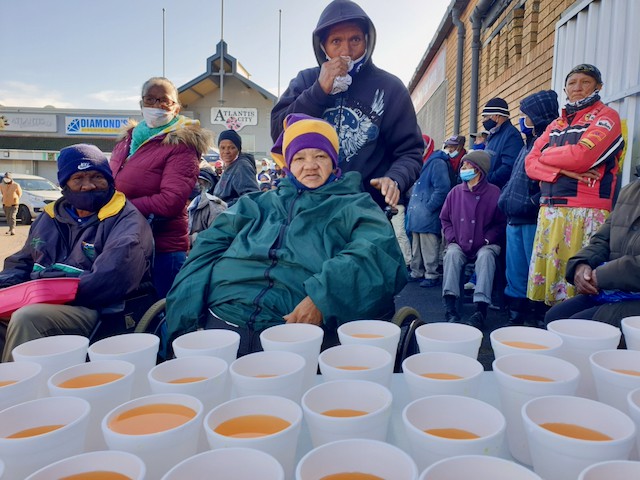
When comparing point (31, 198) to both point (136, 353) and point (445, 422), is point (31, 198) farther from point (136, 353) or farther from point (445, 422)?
point (445, 422)

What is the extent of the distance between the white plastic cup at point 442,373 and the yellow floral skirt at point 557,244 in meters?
2.63

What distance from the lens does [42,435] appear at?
792 millimetres

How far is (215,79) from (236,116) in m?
1.71

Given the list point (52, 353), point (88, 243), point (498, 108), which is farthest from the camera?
point (498, 108)

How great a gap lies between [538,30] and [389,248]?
17.7 ft

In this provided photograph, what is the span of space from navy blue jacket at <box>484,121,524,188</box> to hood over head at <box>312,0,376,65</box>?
2.82 metres

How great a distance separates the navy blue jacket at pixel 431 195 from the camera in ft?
19.1

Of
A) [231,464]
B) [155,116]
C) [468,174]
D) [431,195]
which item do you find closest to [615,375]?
[231,464]

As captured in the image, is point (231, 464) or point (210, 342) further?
point (210, 342)

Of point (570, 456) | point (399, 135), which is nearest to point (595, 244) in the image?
point (399, 135)

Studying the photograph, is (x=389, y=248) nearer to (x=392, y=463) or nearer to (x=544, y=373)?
(x=544, y=373)

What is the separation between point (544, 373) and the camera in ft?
3.51

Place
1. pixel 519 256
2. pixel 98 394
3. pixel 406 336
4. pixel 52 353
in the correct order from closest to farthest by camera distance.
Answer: pixel 98 394, pixel 52 353, pixel 406 336, pixel 519 256

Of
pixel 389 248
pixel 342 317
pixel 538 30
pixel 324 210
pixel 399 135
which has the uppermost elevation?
pixel 538 30
